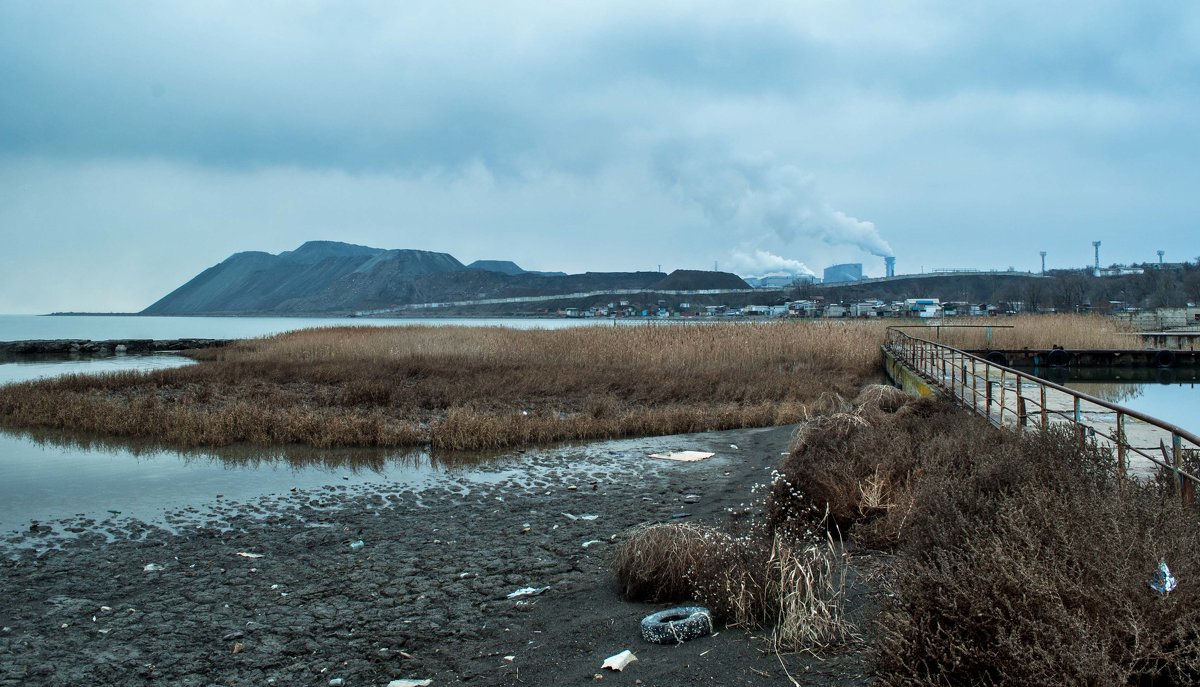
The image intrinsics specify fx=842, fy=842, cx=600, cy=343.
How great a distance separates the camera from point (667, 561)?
683cm

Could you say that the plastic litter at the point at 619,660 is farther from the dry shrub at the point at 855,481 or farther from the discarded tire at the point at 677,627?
the dry shrub at the point at 855,481

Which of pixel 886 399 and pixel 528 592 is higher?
pixel 886 399

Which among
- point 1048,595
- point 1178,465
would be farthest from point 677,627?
point 1178,465

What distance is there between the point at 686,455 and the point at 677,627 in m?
9.40

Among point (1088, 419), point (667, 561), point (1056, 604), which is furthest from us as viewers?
point (1088, 419)

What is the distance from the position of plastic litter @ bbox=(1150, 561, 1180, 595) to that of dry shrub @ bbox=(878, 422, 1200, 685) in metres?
0.02

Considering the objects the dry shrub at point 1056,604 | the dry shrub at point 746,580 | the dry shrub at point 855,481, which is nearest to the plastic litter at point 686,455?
the dry shrub at point 855,481

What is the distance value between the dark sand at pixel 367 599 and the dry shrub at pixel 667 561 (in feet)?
0.58

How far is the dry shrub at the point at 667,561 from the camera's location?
6.69 metres

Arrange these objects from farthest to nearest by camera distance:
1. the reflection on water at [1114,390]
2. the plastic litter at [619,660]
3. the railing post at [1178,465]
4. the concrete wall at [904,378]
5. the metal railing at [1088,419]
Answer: the reflection on water at [1114,390], the concrete wall at [904,378], the metal railing at [1088,419], the railing post at [1178,465], the plastic litter at [619,660]

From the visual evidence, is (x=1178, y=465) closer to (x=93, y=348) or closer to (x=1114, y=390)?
(x=1114, y=390)

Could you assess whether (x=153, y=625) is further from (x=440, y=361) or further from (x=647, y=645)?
(x=440, y=361)

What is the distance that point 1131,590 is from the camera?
3609mm

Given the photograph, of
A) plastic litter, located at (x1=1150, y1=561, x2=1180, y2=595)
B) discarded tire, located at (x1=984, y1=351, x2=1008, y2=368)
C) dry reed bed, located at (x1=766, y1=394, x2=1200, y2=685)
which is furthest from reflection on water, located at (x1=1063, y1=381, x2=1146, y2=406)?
plastic litter, located at (x1=1150, y1=561, x2=1180, y2=595)
